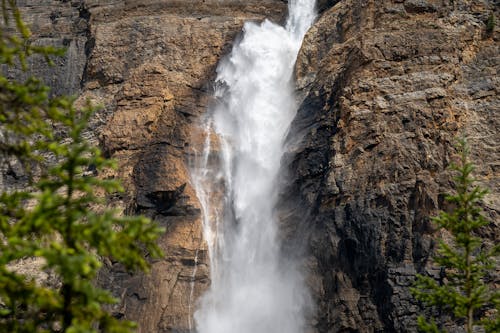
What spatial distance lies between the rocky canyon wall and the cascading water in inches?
37.8

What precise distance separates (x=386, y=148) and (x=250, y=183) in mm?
9583

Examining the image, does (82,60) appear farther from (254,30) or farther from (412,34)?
(412,34)

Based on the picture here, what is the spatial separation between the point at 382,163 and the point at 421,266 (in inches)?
186

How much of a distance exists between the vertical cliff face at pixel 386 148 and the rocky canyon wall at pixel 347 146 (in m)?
0.06

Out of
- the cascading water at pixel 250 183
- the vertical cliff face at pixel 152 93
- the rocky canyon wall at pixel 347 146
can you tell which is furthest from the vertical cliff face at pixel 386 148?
the vertical cliff face at pixel 152 93

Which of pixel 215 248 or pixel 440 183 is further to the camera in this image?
pixel 215 248

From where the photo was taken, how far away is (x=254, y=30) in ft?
133

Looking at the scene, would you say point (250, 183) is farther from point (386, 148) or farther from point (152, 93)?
point (386, 148)

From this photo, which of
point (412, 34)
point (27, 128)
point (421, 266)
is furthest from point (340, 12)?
point (27, 128)

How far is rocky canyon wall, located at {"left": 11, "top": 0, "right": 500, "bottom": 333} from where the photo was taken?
22344mm

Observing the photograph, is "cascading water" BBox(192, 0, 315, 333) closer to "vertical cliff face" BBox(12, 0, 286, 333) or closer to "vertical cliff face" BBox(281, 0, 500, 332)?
"vertical cliff face" BBox(12, 0, 286, 333)

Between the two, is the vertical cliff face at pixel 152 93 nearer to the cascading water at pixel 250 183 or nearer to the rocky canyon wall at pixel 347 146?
the rocky canyon wall at pixel 347 146

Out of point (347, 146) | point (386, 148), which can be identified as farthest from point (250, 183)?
point (386, 148)

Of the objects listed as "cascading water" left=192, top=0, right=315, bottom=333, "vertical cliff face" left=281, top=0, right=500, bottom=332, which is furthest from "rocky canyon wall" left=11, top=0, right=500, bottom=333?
"cascading water" left=192, top=0, right=315, bottom=333
